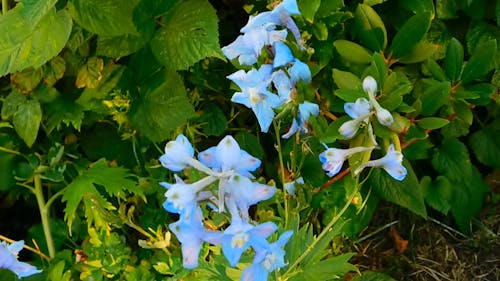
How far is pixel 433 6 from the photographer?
5.50ft

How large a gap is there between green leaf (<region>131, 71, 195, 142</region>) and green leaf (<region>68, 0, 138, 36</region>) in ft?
0.59

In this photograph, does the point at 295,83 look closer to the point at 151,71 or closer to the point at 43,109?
the point at 151,71

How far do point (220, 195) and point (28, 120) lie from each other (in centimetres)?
89

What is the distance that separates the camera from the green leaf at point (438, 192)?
1813 millimetres

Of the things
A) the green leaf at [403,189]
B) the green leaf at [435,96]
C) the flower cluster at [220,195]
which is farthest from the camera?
the green leaf at [403,189]

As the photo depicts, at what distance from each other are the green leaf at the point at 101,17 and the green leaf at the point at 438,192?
29.2 inches

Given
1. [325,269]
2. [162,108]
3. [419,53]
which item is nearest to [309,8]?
[419,53]

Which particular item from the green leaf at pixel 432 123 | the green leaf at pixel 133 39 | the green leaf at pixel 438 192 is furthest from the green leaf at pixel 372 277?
the green leaf at pixel 133 39

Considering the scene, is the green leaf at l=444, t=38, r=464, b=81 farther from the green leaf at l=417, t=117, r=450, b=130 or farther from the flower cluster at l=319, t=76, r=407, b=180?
the flower cluster at l=319, t=76, r=407, b=180

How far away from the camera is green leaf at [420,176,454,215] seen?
71.4 inches

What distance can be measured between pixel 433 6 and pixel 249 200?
2.73ft

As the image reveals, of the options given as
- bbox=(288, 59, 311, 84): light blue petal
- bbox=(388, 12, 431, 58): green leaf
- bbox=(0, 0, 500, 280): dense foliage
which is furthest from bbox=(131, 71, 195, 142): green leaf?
bbox=(288, 59, 311, 84): light blue petal

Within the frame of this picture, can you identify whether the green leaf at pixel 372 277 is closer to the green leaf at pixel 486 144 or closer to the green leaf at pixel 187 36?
the green leaf at pixel 486 144

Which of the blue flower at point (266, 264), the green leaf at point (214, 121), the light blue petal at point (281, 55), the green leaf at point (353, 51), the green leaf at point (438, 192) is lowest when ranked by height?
the green leaf at point (438, 192)
